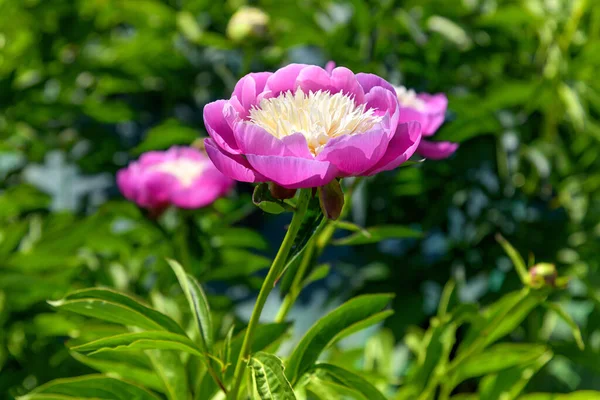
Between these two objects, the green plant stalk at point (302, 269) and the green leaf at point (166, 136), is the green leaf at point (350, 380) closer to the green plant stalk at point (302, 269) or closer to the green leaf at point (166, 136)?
the green plant stalk at point (302, 269)

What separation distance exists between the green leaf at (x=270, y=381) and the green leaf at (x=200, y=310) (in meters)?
0.08

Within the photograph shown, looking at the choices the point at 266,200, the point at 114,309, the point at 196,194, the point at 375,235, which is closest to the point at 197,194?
the point at 196,194

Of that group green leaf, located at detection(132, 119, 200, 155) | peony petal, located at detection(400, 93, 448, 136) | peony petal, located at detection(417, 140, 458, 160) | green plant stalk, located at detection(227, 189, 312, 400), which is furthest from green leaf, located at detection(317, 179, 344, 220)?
green leaf, located at detection(132, 119, 200, 155)

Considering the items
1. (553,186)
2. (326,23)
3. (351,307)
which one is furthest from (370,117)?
(326,23)

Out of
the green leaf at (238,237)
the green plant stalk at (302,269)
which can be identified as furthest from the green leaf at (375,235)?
the green leaf at (238,237)

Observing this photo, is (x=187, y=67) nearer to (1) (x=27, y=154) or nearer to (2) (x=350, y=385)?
(1) (x=27, y=154)

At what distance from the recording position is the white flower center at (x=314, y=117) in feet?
1.75

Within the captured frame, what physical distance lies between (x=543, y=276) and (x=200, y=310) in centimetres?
36

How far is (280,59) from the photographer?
4.70 ft

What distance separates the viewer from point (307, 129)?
539mm

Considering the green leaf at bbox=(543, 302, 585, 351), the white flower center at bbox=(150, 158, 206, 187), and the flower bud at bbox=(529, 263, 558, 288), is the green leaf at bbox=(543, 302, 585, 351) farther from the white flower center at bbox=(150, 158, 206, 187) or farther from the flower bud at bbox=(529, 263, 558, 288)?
the white flower center at bbox=(150, 158, 206, 187)

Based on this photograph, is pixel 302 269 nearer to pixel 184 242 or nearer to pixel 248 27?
pixel 184 242

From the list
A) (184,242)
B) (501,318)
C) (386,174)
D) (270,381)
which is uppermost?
(270,381)

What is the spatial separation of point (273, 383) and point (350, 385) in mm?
132
